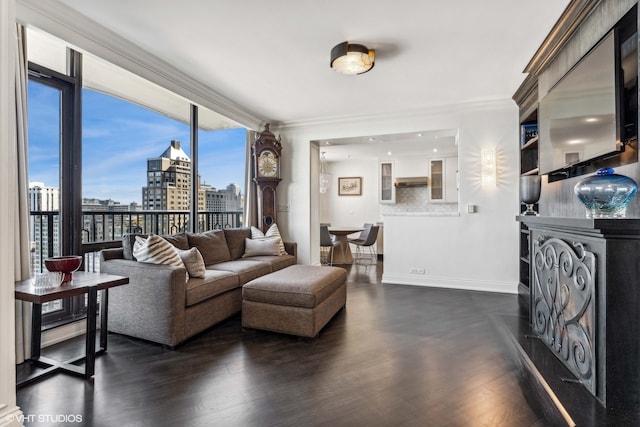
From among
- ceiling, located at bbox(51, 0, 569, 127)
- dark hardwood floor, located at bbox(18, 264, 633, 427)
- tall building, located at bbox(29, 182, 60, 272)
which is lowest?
dark hardwood floor, located at bbox(18, 264, 633, 427)

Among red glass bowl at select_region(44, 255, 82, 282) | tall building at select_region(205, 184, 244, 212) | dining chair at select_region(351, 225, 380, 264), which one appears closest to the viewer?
red glass bowl at select_region(44, 255, 82, 282)

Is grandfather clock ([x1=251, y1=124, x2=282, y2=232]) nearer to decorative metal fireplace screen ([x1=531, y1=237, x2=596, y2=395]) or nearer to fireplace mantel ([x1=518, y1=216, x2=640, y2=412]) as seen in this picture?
decorative metal fireplace screen ([x1=531, y1=237, x2=596, y2=395])

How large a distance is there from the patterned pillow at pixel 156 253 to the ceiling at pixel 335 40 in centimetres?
176

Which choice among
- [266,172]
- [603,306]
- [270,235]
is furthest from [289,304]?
[266,172]

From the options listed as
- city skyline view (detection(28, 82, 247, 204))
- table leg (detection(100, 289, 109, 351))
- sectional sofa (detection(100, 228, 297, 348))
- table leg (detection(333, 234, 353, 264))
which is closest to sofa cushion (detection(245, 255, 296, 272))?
sectional sofa (detection(100, 228, 297, 348))

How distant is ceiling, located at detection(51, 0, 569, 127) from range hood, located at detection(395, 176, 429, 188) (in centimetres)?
303

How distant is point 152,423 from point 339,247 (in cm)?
494

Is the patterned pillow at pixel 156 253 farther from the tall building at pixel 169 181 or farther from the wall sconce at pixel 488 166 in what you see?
the wall sconce at pixel 488 166

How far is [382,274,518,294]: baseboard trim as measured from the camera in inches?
159

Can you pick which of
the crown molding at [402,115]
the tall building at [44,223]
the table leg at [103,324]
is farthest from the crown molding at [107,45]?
the table leg at [103,324]

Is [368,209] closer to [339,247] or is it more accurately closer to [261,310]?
[339,247]

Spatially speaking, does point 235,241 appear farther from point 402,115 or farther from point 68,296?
point 402,115

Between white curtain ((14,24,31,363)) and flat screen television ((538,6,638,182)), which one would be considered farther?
white curtain ((14,24,31,363))

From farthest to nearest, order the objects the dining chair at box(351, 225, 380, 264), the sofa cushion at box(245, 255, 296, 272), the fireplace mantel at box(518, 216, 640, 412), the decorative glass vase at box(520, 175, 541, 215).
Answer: the dining chair at box(351, 225, 380, 264) < the sofa cushion at box(245, 255, 296, 272) < the decorative glass vase at box(520, 175, 541, 215) < the fireplace mantel at box(518, 216, 640, 412)
